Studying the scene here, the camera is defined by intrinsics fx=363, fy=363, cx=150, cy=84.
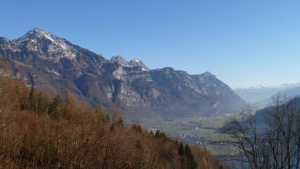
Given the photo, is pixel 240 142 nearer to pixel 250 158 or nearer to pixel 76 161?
pixel 250 158

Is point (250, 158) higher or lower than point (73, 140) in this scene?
lower

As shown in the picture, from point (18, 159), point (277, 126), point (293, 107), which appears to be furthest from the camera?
point (293, 107)

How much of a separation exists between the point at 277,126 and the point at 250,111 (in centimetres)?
435

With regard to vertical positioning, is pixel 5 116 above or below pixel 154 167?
above

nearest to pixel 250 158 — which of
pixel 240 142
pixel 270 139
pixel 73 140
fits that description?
pixel 240 142

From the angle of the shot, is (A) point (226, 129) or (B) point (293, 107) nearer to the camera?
(B) point (293, 107)

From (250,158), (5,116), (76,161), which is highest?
(5,116)

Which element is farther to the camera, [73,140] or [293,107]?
[293,107]

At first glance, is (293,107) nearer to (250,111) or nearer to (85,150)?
(250,111)

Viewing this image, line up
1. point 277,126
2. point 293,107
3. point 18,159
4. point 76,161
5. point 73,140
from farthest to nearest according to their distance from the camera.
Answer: point 293,107
point 277,126
point 73,140
point 76,161
point 18,159

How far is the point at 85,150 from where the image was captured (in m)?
8.79

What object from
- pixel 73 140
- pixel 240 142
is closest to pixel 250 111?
pixel 240 142

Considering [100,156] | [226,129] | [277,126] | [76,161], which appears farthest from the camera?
[226,129]

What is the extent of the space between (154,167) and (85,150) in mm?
1719
